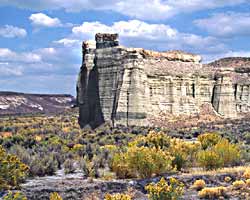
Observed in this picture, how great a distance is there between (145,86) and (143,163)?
3262 cm

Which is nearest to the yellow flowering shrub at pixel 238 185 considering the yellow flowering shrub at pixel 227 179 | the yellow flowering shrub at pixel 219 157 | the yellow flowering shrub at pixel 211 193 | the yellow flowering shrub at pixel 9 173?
the yellow flowering shrub at pixel 211 193

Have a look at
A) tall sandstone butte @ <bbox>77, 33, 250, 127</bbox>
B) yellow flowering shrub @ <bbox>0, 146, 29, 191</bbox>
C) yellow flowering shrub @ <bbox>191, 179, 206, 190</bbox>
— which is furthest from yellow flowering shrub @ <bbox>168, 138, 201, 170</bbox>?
tall sandstone butte @ <bbox>77, 33, 250, 127</bbox>

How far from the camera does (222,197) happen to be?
17188mm

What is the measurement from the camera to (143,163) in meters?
20.0

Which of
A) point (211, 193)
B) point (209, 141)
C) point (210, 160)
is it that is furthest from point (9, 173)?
point (209, 141)

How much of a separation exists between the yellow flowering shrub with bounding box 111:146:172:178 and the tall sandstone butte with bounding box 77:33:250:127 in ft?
94.4

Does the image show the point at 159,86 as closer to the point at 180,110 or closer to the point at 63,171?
the point at 180,110

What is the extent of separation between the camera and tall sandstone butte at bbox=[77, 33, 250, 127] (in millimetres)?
50219

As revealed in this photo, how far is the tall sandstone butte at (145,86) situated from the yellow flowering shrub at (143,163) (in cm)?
2879

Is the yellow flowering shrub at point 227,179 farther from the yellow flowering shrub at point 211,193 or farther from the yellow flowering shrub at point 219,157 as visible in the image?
the yellow flowering shrub at point 219,157

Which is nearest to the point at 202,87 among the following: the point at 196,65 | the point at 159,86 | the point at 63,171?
the point at 196,65

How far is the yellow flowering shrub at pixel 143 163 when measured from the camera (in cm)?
2002

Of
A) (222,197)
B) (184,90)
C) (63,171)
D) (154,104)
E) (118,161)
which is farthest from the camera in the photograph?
(184,90)

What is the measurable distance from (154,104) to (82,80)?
7.93 m
